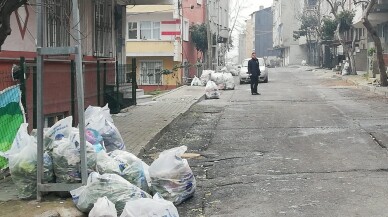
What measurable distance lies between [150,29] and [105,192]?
107 feet

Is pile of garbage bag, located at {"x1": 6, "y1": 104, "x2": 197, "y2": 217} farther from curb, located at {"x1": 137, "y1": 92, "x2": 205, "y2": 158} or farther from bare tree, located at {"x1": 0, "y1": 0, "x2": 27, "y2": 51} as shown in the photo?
curb, located at {"x1": 137, "y1": 92, "x2": 205, "y2": 158}

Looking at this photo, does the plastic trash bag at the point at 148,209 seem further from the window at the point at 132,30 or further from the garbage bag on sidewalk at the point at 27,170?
the window at the point at 132,30

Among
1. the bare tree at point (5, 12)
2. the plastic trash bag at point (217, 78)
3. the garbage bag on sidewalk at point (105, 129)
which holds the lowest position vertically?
the garbage bag on sidewalk at point (105, 129)

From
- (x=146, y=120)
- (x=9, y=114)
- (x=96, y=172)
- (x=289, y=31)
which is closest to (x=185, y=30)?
(x=146, y=120)

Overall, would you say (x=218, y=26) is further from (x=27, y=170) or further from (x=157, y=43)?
(x=27, y=170)

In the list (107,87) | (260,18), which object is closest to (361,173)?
(107,87)

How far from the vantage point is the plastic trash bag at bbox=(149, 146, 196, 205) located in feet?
21.8

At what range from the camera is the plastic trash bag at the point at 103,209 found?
5527mm

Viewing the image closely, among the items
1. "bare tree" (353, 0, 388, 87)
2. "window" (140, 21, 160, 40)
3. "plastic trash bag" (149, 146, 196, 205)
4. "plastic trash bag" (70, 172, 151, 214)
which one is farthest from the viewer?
"window" (140, 21, 160, 40)

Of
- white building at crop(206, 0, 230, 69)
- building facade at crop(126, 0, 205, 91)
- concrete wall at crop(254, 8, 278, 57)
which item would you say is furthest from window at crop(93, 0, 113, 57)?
concrete wall at crop(254, 8, 278, 57)

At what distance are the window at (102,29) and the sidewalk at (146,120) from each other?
1.83m

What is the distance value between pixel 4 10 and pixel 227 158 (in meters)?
5.17

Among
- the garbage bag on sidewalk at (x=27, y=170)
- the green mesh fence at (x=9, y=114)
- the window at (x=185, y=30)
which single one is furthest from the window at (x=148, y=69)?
the garbage bag on sidewalk at (x=27, y=170)

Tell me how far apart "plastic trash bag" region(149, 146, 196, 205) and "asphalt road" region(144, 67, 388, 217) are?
0.16 m
